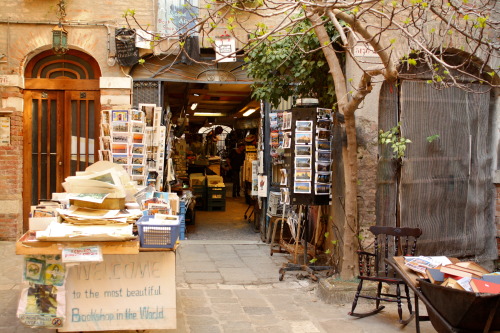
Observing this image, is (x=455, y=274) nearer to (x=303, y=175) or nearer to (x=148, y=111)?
(x=303, y=175)

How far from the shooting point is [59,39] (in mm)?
8500

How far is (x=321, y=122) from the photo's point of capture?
6852mm

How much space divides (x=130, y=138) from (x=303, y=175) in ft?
10.1

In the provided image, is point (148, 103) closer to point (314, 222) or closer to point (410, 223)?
point (314, 222)

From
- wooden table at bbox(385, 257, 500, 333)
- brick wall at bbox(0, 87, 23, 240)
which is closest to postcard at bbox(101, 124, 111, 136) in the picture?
brick wall at bbox(0, 87, 23, 240)

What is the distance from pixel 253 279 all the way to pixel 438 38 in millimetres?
4378

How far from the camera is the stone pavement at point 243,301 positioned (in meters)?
5.25

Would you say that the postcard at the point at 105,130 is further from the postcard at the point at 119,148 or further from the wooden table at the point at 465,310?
the wooden table at the point at 465,310

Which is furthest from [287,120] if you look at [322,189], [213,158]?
[213,158]

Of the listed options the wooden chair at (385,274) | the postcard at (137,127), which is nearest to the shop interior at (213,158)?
the postcard at (137,127)

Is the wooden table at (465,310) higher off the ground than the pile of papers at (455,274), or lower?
lower

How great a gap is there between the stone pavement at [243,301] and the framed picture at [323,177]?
142 cm

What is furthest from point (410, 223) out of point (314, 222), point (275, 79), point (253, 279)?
point (275, 79)

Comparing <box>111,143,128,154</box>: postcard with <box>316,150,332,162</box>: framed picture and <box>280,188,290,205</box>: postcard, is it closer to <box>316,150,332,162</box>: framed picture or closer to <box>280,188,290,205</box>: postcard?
A: <box>280,188,290,205</box>: postcard
